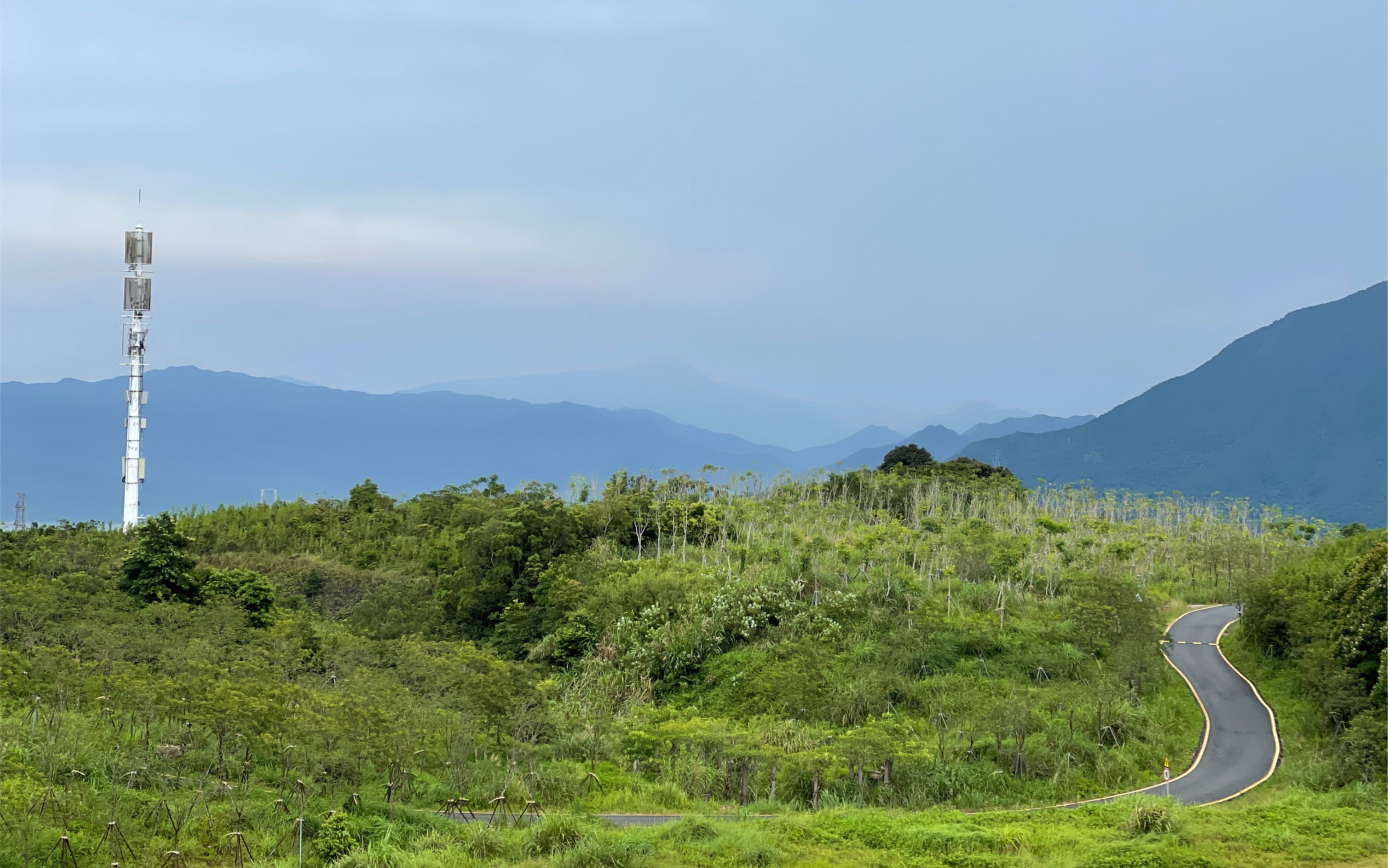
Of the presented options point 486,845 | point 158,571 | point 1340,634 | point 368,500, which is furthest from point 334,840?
point 368,500

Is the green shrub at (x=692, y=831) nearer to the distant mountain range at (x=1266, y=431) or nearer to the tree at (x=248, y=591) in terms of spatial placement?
the tree at (x=248, y=591)

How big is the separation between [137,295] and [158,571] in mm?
18892

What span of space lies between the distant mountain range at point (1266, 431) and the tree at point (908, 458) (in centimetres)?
5953

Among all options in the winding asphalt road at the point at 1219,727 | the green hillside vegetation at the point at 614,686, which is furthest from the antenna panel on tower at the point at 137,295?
the winding asphalt road at the point at 1219,727

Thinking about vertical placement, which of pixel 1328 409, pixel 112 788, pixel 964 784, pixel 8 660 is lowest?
pixel 964 784

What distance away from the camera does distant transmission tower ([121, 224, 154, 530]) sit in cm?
3853

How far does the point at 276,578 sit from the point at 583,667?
1290 cm

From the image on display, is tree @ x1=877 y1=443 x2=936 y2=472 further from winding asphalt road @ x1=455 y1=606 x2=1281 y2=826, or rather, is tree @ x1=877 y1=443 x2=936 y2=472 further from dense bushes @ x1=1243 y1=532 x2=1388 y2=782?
dense bushes @ x1=1243 y1=532 x2=1388 y2=782

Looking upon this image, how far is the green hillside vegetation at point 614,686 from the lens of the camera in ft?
44.0

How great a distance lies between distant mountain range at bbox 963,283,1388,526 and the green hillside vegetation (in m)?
84.5

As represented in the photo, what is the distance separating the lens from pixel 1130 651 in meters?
22.2

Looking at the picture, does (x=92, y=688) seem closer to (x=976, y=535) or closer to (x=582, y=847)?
(x=582, y=847)

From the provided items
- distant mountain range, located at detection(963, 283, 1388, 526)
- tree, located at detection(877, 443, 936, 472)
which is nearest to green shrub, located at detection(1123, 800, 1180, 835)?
tree, located at detection(877, 443, 936, 472)

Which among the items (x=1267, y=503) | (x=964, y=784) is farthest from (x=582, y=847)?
(x=1267, y=503)
